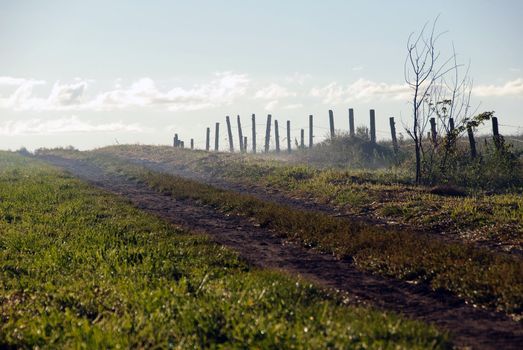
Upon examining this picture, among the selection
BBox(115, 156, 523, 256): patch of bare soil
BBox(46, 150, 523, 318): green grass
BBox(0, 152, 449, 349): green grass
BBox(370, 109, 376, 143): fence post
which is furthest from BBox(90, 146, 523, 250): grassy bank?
BBox(370, 109, 376, 143): fence post

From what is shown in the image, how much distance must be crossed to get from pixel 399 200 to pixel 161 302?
11.7 m

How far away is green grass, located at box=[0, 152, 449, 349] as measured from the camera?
6145mm

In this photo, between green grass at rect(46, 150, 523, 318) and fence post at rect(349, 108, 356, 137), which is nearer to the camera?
green grass at rect(46, 150, 523, 318)

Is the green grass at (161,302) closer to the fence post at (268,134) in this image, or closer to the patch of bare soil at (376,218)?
the patch of bare soil at (376,218)

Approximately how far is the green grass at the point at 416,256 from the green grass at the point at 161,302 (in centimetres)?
199

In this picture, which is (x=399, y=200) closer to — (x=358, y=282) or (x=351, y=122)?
(x=358, y=282)

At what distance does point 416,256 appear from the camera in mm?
9883

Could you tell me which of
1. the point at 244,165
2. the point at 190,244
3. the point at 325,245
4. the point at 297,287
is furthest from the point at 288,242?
the point at 244,165

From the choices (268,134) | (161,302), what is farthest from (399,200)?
(268,134)

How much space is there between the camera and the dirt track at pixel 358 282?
672 centimetres

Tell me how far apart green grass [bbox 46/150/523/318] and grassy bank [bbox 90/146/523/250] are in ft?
6.48

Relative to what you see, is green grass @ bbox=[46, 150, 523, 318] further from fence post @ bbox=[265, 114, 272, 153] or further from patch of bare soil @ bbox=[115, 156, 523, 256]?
fence post @ bbox=[265, 114, 272, 153]

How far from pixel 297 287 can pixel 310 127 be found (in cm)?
4262

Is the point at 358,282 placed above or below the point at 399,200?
below
